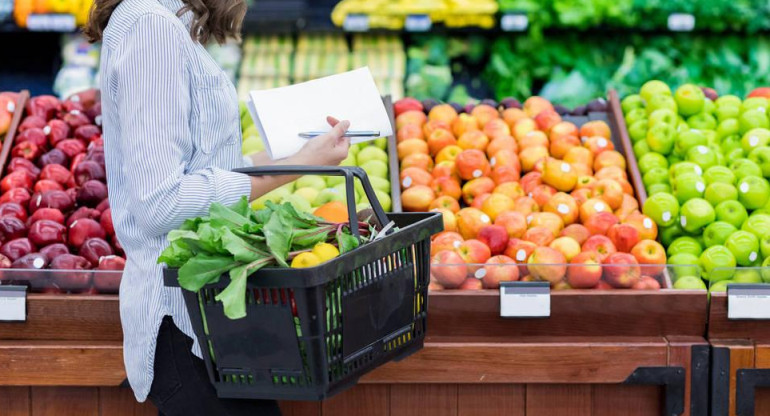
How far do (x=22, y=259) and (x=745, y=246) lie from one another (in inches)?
71.4

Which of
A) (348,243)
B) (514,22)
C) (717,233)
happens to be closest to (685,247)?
(717,233)

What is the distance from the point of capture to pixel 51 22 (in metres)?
4.65

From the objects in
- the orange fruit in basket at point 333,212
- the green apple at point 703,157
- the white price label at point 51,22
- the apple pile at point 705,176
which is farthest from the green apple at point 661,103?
the white price label at point 51,22

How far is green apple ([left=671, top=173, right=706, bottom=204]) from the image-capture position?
9.16ft

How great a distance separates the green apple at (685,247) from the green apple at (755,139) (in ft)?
1.46

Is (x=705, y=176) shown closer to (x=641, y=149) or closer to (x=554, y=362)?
(x=641, y=149)

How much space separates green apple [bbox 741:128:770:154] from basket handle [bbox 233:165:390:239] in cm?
176

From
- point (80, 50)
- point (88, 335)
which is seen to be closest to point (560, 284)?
point (88, 335)

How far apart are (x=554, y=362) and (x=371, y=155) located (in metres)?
1.21

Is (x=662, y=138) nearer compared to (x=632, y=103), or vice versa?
(x=662, y=138)

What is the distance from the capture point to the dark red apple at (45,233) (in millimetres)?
2580

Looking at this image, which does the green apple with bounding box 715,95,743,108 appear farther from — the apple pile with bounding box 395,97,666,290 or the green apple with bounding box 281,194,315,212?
the green apple with bounding box 281,194,315,212

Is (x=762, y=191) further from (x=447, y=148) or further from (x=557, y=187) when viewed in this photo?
(x=447, y=148)

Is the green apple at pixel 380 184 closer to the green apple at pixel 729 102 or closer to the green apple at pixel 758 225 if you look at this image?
the green apple at pixel 758 225
